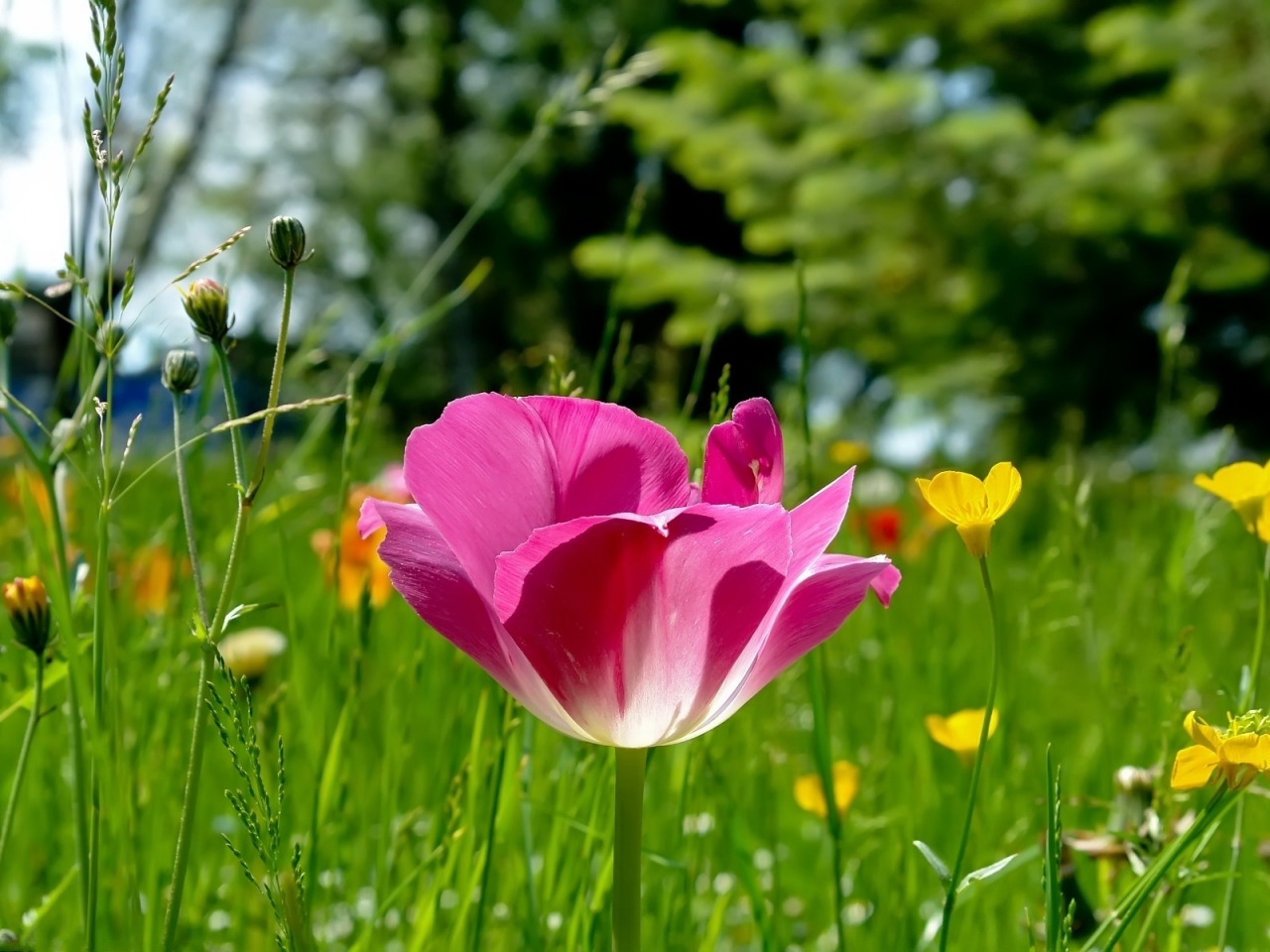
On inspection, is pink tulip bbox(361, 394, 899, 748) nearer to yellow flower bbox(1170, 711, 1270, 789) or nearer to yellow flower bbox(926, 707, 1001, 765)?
yellow flower bbox(1170, 711, 1270, 789)

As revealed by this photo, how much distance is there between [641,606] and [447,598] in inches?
3.0

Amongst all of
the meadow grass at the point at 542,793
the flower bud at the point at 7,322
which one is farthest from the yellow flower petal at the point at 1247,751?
A: the flower bud at the point at 7,322

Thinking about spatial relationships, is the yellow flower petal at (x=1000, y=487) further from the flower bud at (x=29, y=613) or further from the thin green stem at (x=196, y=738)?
the flower bud at (x=29, y=613)

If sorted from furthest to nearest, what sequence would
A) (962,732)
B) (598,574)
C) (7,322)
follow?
1. (962,732)
2. (7,322)
3. (598,574)

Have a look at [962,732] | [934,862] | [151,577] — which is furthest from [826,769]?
[151,577]

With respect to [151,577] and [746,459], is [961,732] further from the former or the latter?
[151,577]

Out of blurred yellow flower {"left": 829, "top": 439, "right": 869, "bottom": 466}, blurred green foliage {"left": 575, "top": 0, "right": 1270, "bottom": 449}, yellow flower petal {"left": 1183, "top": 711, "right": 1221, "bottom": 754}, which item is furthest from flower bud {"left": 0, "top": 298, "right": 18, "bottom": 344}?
blurred green foliage {"left": 575, "top": 0, "right": 1270, "bottom": 449}

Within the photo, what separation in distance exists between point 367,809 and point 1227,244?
4831 mm

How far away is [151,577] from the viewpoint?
1.44 metres

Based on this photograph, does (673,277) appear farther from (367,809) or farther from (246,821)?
(246,821)

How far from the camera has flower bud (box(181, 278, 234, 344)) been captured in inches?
20.0

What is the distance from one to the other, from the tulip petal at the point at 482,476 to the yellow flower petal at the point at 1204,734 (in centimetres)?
28

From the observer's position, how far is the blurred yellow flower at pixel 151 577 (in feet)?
4.62

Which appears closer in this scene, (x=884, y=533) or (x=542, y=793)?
(x=542, y=793)
